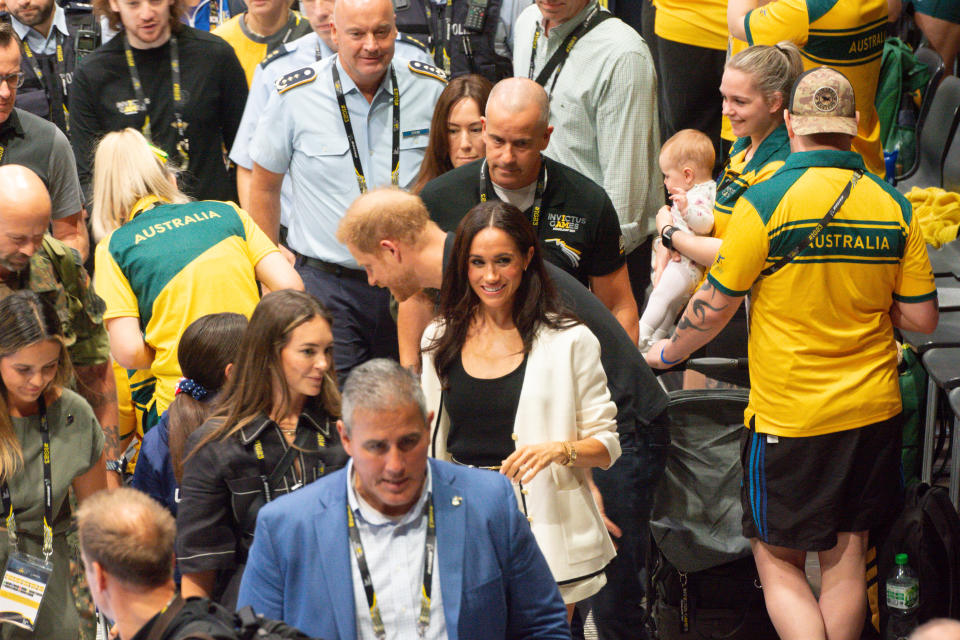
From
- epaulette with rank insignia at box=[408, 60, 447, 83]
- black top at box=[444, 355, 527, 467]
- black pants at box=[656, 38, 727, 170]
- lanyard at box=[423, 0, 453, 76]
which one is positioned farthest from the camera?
lanyard at box=[423, 0, 453, 76]

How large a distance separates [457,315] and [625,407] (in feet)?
2.03

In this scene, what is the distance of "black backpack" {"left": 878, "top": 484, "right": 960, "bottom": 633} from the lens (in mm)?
4180

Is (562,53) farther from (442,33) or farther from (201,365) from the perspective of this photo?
(201,365)

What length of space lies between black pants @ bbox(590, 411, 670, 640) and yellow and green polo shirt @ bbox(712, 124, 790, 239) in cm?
101

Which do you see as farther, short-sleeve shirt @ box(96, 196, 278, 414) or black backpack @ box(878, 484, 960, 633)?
short-sleeve shirt @ box(96, 196, 278, 414)

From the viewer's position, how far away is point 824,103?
405 cm

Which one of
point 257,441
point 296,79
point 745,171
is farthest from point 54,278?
point 745,171

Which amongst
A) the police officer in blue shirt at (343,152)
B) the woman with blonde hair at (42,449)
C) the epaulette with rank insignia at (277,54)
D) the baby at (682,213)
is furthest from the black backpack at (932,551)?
the epaulette with rank insignia at (277,54)

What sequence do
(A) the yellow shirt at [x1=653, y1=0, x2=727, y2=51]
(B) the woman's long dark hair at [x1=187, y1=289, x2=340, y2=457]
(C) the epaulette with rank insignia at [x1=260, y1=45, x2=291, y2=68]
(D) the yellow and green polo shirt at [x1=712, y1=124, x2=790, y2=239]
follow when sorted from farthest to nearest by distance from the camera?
(A) the yellow shirt at [x1=653, y1=0, x2=727, y2=51], (C) the epaulette with rank insignia at [x1=260, y1=45, x2=291, y2=68], (D) the yellow and green polo shirt at [x1=712, y1=124, x2=790, y2=239], (B) the woman's long dark hair at [x1=187, y1=289, x2=340, y2=457]

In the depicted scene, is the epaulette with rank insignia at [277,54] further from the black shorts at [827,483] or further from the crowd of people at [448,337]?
the black shorts at [827,483]

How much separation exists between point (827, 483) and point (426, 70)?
2.42 m

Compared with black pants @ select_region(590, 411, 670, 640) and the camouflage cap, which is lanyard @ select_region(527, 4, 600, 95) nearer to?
the camouflage cap

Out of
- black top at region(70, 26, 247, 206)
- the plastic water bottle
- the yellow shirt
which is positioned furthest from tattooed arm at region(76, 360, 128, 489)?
the yellow shirt

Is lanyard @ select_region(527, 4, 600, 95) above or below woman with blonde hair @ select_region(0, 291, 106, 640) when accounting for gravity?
above
